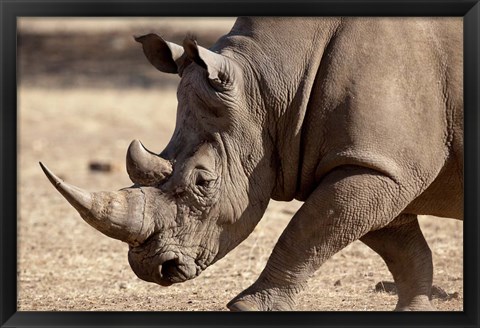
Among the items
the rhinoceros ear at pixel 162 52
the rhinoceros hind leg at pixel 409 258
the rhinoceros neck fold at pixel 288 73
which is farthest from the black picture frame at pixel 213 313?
the rhinoceros hind leg at pixel 409 258

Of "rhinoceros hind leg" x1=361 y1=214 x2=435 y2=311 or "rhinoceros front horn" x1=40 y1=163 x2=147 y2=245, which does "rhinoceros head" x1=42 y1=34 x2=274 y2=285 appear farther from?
"rhinoceros hind leg" x1=361 y1=214 x2=435 y2=311

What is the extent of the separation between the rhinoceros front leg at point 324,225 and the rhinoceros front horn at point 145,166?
78 cm

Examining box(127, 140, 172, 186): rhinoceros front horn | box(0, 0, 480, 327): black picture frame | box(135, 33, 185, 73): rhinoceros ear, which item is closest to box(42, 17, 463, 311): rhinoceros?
box(127, 140, 172, 186): rhinoceros front horn

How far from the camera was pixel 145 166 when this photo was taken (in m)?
6.64

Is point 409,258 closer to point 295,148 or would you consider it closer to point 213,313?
point 295,148

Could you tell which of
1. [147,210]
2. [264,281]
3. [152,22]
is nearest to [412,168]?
[264,281]

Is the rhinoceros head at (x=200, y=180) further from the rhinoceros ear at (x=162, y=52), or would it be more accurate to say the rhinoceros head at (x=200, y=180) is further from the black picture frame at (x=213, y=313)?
the black picture frame at (x=213, y=313)

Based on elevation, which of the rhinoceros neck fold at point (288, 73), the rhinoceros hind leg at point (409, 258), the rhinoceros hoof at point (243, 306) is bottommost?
the rhinoceros hoof at point (243, 306)

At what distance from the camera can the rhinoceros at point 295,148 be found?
646cm

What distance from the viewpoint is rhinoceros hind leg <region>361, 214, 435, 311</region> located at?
7.57 meters

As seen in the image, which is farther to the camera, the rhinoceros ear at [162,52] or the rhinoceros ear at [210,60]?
the rhinoceros ear at [162,52]
